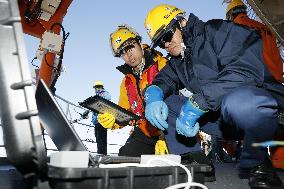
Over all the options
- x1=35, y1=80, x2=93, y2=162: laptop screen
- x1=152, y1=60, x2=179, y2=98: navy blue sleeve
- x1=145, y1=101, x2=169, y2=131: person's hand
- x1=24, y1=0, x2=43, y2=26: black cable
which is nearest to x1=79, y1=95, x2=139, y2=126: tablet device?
x1=152, y1=60, x2=179, y2=98: navy blue sleeve

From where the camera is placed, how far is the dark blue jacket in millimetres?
1958

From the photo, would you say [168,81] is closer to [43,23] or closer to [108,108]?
[108,108]

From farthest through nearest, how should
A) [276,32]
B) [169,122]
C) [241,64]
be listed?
[276,32] < [169,122] < [241,64]

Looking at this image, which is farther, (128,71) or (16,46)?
(128,71)

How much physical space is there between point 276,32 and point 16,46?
4.96m

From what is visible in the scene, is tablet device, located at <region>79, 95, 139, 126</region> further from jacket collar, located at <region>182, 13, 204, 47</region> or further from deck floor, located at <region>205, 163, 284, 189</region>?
deck floor, located at <region>205, 163, 284, 189</region>

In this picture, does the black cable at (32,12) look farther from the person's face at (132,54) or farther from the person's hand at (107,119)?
the person's hand at (107,119)

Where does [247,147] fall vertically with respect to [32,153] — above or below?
below

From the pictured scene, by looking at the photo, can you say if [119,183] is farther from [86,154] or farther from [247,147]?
[247,147]

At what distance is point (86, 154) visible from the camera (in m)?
1.04

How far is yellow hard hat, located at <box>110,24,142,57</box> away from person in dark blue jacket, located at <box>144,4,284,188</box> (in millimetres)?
1507

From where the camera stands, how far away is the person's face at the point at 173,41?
8.10 ft

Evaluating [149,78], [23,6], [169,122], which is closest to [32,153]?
[169,122]

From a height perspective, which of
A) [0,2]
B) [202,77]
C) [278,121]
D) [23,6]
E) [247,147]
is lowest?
[247,147]
